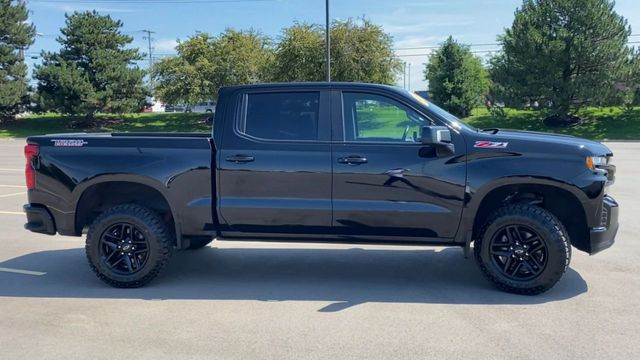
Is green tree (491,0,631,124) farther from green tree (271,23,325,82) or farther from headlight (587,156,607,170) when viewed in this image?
headlight (587,156,607,170)

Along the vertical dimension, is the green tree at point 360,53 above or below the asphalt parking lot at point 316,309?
above

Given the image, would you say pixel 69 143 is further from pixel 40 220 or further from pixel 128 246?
pixel 128 246

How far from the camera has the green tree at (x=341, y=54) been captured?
122 ft

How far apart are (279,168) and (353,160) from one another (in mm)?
701

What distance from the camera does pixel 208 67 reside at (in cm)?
4422

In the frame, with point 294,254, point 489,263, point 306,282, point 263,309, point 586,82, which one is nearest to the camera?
point 263,309

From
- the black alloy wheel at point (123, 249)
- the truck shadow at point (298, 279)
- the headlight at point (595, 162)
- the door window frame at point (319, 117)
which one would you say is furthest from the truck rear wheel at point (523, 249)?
the black alloy wheel at point (123, 249)

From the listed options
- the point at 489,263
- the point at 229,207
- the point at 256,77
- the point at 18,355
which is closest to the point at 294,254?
the point at 229,207

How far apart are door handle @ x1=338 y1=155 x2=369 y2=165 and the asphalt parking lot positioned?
1251mm

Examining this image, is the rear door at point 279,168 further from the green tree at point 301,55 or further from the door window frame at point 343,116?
the green tree at point 301,55

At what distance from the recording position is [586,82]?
34344mm

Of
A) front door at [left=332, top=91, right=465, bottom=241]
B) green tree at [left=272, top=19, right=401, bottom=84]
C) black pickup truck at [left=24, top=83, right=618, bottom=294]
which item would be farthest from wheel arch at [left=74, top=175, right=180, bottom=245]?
green tree at [left=272, top=19, right=401, bottom=84]

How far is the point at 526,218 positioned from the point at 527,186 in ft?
1.03

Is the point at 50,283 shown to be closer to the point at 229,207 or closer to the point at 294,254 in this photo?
the point at 229,207
